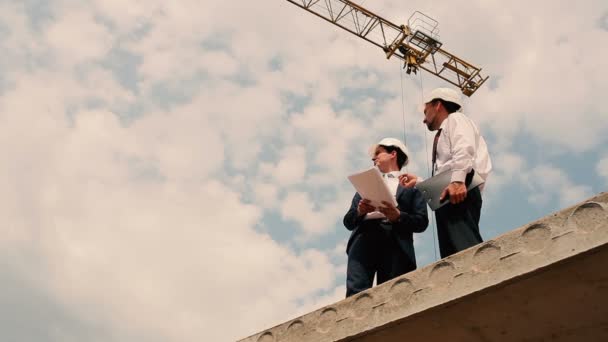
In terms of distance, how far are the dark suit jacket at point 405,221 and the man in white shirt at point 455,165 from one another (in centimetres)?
11

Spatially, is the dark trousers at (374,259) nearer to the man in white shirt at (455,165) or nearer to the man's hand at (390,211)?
the man's hand at (390,211)

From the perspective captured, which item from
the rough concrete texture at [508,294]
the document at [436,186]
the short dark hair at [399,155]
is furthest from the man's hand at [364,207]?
the rough concrete texture at [508,294]

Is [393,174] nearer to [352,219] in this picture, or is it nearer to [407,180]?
[407,180]

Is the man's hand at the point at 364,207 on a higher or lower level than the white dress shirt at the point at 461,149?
lower

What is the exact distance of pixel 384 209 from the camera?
15.3ft

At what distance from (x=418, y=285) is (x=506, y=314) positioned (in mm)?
455

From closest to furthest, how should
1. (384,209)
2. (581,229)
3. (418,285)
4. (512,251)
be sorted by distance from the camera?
(581,229) → (512,251) → (418,285) → (384,209)

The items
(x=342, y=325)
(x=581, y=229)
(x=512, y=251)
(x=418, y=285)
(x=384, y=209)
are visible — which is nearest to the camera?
(x=581, y=229)

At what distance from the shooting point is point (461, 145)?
15.6 feet

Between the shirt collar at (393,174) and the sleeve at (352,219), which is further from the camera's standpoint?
the shirt collar at (393,174)

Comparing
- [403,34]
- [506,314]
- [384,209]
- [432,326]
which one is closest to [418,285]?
[432,326]

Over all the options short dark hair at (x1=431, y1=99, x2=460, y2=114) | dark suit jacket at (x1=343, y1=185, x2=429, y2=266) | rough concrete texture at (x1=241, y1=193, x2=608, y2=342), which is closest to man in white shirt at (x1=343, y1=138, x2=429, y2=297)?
dark suit jacket at (x1=343, y1=185, x2=429, y2=266)

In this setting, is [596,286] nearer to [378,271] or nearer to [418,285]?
[418,285]

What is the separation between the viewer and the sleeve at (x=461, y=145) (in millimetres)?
4617
